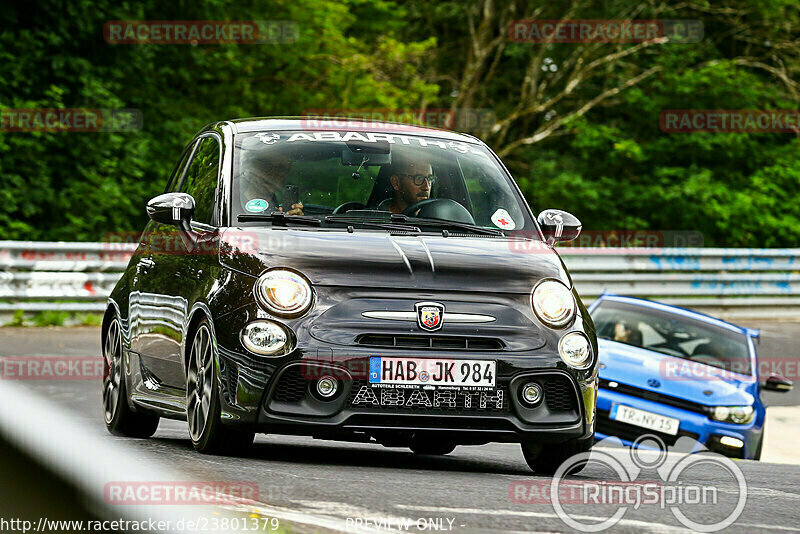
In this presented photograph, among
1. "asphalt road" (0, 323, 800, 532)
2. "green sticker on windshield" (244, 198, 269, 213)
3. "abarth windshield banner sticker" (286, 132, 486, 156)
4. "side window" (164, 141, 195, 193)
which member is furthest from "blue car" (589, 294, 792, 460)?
"green sticker on windshield" (244, 198, 269, 213)

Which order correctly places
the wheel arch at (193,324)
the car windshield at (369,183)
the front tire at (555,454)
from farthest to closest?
the car windshield at (369,183)
the front tire at (555,454)
the wheel arch at (193,324)

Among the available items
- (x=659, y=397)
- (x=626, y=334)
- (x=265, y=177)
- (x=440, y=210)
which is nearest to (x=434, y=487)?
(x=440, y=210)

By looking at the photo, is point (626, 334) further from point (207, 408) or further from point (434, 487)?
point (434, 487)

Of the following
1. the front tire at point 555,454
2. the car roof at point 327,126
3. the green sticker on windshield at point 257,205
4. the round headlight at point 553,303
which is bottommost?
the front tire at point 555,454

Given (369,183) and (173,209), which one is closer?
(173,209)

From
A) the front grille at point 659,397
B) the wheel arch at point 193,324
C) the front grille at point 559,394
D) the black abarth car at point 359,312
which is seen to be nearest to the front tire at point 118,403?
the black abarth car at point 359,312

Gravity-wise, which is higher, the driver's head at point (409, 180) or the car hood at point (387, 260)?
the driver's head at point (409, 180)

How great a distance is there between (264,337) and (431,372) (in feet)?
2.41

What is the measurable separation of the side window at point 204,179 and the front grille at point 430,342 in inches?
52.7

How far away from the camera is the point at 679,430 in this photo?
12.2 m

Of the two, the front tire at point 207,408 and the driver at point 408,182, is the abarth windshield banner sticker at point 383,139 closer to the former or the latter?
the driver at point 408,182

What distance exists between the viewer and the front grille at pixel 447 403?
251 inches

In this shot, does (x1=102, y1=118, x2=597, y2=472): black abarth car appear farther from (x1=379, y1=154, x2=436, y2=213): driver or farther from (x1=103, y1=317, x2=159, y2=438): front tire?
(x1=103, y1=317, x2=159, y2=438): front tire

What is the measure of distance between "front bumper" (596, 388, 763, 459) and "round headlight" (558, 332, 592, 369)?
5488 millimetres
